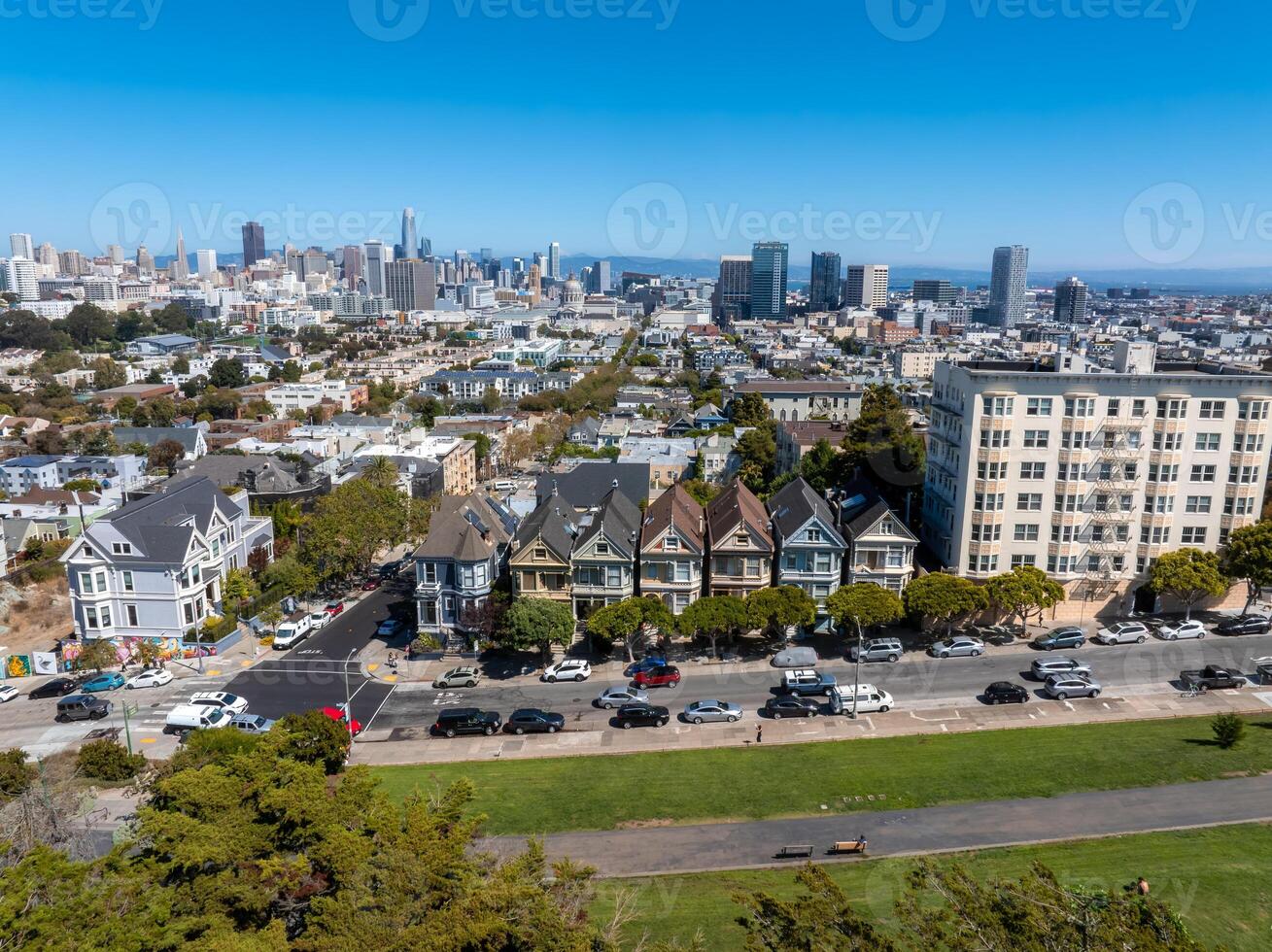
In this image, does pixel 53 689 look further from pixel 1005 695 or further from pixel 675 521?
pixel 1005 695

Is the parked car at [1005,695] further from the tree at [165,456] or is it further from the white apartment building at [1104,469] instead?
the tree at [165,456]

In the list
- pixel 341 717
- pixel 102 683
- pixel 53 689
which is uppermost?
pixel 341 717

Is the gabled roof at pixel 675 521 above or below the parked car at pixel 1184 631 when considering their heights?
above

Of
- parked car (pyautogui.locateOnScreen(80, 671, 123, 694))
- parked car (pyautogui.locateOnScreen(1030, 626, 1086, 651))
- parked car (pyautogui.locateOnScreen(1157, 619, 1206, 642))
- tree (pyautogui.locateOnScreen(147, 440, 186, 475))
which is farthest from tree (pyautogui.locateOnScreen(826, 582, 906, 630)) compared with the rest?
tree (pyautogui.locateOnScreen(147, 440, 186, 475))

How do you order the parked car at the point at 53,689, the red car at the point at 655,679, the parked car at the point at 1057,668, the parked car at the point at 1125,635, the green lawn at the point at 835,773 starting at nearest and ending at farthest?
1. the green lawn at the point at 835,773
2. the parked car at the point at 1057,668
3. the red car at the point at 655,679
4. the parked car at the point at 53,689
5. the parked car at the point at 1125,635

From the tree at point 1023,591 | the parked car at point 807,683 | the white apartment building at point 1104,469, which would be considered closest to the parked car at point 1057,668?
the tree at point 1023,591

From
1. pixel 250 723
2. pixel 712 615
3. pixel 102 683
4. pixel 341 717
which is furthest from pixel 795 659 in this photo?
pixel 102 683

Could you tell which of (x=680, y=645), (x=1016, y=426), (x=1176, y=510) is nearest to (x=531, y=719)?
(x=680, y=645)
